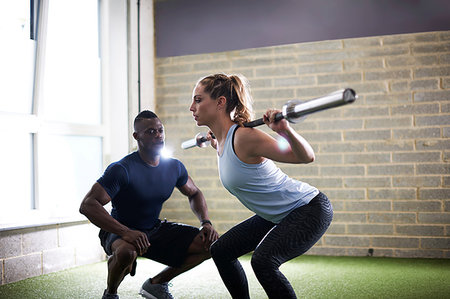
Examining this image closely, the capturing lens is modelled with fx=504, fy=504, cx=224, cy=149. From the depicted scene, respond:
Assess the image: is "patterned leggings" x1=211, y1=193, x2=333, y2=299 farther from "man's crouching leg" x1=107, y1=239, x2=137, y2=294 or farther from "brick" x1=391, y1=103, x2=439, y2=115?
"brick" x1=391, y1=103, x2=439, y2=115

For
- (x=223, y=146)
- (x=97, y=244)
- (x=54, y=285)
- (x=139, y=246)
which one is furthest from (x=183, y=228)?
(x=97, y=244)

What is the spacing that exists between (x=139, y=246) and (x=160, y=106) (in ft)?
9.34

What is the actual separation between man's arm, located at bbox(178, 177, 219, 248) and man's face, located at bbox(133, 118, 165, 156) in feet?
1.16

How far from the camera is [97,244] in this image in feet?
15.4

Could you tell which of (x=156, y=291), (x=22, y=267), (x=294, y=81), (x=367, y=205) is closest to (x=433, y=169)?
(x=367, y=205)

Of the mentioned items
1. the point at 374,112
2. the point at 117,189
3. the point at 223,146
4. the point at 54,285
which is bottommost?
the point at 54,285

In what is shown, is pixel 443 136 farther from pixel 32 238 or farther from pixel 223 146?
pixel 32 238

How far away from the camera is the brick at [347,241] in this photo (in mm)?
4684

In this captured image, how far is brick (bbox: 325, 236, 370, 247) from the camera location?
4684 millimetres

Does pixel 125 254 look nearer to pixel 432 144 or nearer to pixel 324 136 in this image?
pixel 324 136

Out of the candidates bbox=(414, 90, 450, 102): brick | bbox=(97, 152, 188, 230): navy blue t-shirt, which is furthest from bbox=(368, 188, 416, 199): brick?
bbox=(97, 152, 188, 230): navy blue t-shirt

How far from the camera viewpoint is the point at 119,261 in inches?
107

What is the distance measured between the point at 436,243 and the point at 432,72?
1530 mm

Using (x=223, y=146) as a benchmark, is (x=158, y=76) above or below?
above
